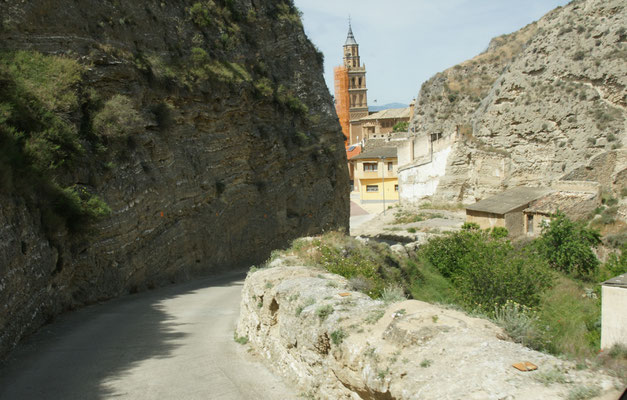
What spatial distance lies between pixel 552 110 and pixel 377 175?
22847 mm

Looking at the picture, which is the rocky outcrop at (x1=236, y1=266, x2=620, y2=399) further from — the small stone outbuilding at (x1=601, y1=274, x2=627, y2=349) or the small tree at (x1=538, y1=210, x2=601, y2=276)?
the small tree at (x1=538, y1=210, x2=601, y2=276)

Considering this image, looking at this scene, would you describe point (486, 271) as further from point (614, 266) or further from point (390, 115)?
point (390, 115)

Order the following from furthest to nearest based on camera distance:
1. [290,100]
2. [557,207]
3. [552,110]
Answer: [552,110] → [557,207] → [290,100]

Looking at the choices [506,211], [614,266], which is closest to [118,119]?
[614,266]

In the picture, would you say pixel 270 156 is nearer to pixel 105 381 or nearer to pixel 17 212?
pixel 17 212

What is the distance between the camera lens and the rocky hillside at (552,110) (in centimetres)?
4119

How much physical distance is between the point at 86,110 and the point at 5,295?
8120mm

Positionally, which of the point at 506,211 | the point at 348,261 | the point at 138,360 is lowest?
the point at 506,211

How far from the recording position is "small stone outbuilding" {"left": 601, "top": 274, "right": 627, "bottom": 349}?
41.9 ft

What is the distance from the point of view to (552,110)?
4316 centimetres

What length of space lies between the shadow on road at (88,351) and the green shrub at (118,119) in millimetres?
5353

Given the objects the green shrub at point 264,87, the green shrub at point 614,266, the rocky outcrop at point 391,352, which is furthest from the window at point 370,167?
the rocky outcrop at point 391,352

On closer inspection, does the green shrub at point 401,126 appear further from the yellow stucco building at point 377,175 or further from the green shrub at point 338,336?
the green shrub at point 338,336

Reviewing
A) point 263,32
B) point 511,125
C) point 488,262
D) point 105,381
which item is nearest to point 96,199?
point 105,381
